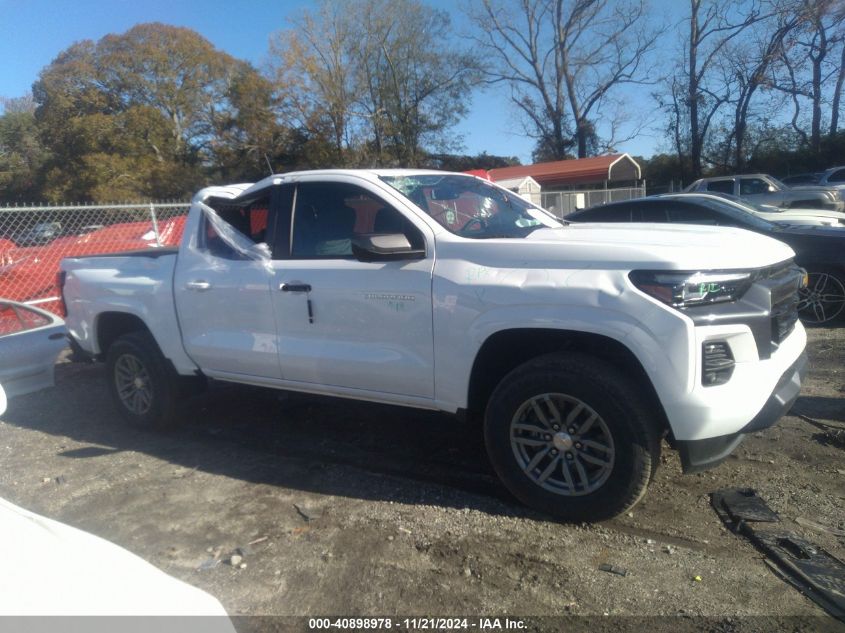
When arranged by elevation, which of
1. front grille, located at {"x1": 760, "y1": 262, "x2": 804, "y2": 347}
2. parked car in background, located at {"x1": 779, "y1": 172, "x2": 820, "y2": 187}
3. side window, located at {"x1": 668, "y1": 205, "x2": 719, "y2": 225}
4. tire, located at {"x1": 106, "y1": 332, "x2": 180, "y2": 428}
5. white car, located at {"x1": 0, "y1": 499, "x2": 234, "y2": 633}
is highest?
parked car in background, located at {"x1": 779, "y1": 172, "x2": 820, "y2": 187}

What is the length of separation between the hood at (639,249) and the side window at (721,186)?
17.6 metres

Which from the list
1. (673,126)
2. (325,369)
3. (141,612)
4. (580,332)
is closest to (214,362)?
(325,369)

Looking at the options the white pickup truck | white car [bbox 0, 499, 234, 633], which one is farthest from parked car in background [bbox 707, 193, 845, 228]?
white car [bbox 0, 499, 234, 633]

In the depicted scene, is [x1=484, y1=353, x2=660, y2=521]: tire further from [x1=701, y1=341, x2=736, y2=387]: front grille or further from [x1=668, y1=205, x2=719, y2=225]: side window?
[x1=668, y1=205, x2=719, y2=225]: side window

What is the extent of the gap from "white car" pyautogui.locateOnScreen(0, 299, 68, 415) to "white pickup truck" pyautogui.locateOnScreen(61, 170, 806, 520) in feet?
3.85

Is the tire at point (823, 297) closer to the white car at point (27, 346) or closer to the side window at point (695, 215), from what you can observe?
the side window at point (695, 215)

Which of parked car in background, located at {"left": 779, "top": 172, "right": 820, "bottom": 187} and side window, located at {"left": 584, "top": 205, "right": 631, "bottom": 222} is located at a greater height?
parked car in background, located at {"left": 779, "top": 172, "right": 820, "bottom": 187}

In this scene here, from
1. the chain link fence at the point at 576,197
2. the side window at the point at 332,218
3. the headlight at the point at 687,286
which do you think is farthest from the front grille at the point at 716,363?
the chain link fence at the point at 576,197

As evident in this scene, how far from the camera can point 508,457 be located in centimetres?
357

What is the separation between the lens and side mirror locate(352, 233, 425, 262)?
369 cm

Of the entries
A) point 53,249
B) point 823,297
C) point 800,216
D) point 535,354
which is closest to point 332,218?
point 535,354

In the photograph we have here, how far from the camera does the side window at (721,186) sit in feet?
64.8

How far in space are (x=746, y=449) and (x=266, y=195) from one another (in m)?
3.66

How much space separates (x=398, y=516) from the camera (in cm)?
370
